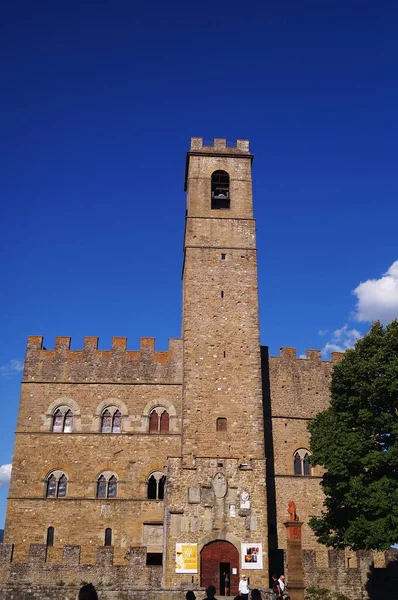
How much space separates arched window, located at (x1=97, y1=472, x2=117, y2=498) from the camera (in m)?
28.2

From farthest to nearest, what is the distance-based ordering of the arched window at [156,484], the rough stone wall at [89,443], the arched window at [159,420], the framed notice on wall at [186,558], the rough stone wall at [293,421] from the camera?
the arched window at [159,420], the rough stone wall at [293,421], the arched window at [156,484], the rough stone wall at [89,443], the framed notice on wall at [186,558]

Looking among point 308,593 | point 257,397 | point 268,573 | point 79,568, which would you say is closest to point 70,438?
point 79,568

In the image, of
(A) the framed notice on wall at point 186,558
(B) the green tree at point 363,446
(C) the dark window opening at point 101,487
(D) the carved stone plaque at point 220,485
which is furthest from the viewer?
(C) the dark window opening at point 101,487

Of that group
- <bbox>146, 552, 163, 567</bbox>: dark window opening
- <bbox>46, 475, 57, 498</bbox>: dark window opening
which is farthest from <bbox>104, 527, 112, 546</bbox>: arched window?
<bbox>46, 475, 57, 498</bbox>: dark window opening

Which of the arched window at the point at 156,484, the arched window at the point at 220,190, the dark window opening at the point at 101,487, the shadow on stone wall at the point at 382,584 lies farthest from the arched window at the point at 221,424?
the arched window at the point at 220,190

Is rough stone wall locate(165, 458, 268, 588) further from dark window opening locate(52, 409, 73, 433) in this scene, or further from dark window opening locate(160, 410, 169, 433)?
dark window opening locate(52, 409, 73, 433)

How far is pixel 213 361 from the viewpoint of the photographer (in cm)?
2809

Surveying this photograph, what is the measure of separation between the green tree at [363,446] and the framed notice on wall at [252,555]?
97.8 inches

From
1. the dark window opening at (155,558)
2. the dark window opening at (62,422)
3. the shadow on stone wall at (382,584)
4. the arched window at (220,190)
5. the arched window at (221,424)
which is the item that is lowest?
the shadow on stone wall at (382,584)

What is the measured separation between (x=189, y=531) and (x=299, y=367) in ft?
35.0

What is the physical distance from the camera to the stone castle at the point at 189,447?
2422 cm

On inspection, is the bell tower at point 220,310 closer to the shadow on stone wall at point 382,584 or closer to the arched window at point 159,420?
the arched window at point 159,420

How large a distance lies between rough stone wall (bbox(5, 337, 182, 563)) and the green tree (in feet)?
26.8

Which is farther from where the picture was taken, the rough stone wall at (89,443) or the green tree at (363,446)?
the rough stone wall at (89,443)
